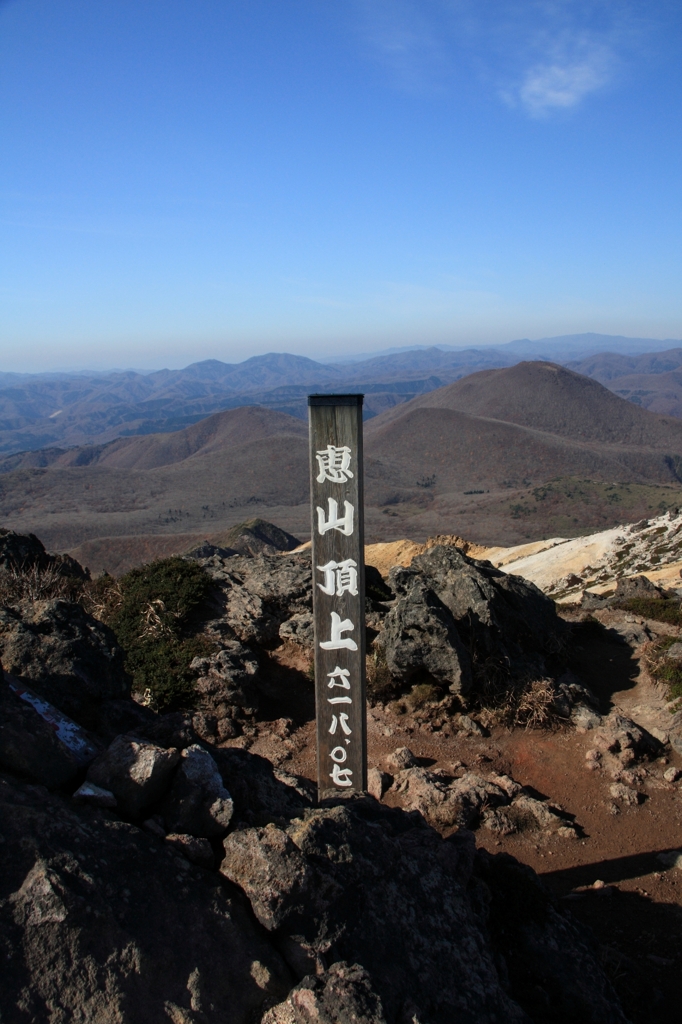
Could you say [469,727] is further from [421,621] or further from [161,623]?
[161,623]

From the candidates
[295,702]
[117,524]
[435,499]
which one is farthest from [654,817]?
[435,499]

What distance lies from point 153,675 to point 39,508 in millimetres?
100972

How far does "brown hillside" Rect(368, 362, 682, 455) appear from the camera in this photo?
130625 mm

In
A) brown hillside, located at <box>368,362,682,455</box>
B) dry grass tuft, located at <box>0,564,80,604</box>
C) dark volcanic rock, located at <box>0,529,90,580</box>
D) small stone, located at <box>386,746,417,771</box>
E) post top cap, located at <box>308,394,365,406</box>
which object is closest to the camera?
post top cap, located at <box>308,394,365,406</box>

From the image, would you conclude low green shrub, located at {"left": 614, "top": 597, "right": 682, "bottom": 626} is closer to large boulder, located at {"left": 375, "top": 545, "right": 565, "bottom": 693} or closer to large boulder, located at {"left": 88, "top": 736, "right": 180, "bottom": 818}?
large boulder, located at {"left": 375, "top": 545, "right": 565, "bottom": 693}

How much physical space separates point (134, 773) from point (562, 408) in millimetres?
→ 149016

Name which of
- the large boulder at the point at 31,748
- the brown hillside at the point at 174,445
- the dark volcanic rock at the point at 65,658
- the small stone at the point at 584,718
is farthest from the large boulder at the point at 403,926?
the brown hillside at the point at 174,445

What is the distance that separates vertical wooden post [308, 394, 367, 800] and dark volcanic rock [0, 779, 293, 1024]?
2.24 m

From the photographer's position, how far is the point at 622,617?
11.5 metres

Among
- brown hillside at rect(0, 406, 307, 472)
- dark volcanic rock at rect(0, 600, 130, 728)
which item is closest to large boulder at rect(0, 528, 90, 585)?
dark volcanic rock at rect(0, 600, 130, 728)

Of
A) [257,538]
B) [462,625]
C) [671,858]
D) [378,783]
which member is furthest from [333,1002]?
[257,538]

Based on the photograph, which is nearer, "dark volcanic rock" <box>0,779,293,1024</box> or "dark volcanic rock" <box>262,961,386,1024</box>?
"dark volcanic rock" <box>0,779,293,1024</box>

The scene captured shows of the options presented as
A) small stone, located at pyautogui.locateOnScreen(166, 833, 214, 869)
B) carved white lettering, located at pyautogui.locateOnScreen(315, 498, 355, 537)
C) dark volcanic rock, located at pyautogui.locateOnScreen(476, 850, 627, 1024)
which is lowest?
dark volcanic rock, located at pyautogui.locateOnScreen(476, 850, 627, 1024)

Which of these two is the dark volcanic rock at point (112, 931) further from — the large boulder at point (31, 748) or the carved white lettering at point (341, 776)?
the carved white lettering at point (341, 776)
